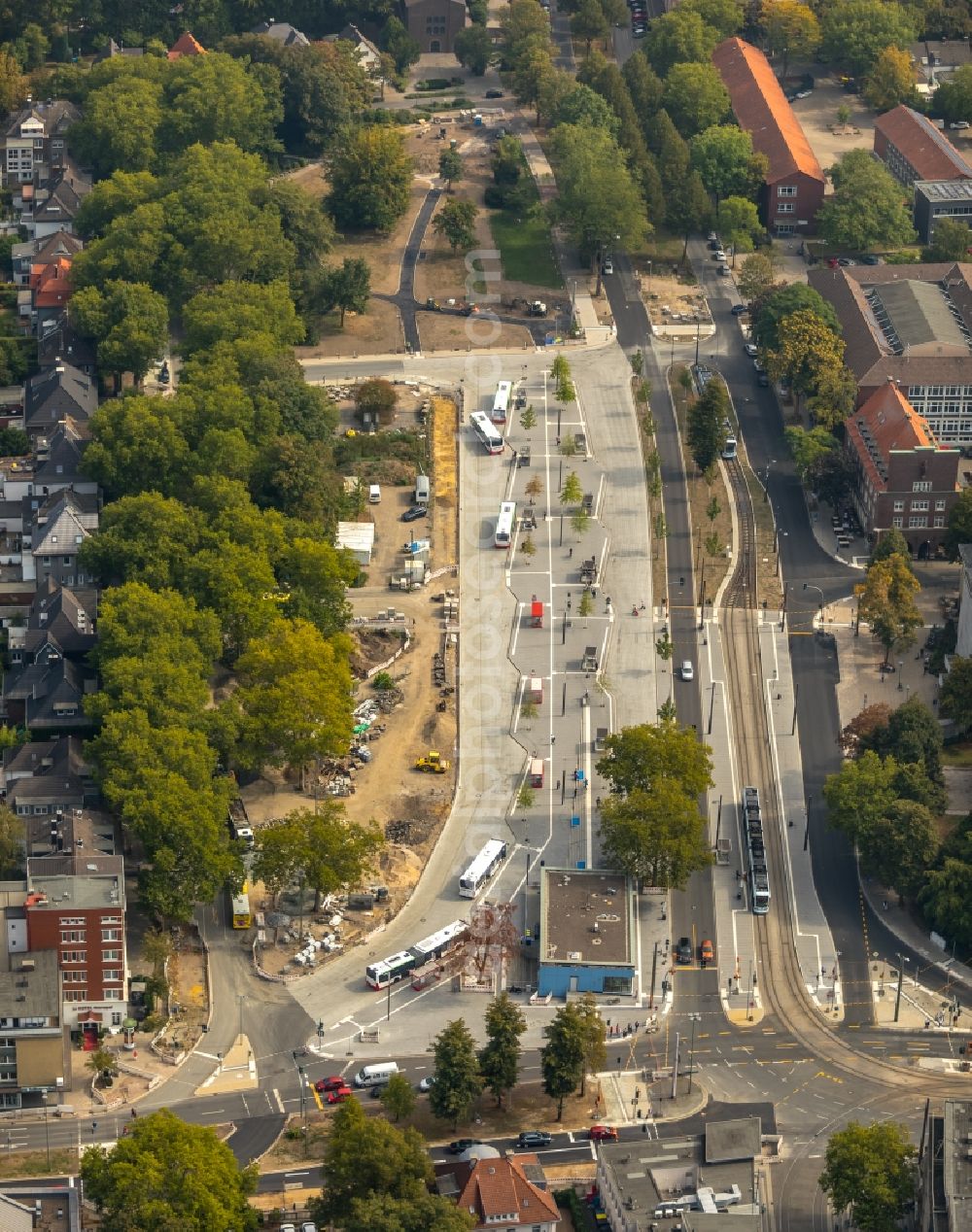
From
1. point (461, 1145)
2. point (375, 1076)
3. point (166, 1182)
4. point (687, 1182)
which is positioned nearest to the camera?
point (166, 1182)

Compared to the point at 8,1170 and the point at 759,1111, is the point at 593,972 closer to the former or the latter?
the point at 759,1111

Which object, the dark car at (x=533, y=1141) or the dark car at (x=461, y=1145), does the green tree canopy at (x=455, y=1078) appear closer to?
the dark car at (x=461, y=1145)

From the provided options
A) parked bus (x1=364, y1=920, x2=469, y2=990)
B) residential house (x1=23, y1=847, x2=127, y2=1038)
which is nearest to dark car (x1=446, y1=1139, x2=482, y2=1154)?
parked bus (x1=364, y1=920, x2=469, y2=990)

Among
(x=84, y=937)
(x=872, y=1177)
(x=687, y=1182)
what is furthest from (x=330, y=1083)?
(x=872, y=1177)

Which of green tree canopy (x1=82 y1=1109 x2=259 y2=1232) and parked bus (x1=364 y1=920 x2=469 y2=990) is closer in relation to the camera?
green tree canopy (x1=82 y1=1109 x2=259 y2=1232)

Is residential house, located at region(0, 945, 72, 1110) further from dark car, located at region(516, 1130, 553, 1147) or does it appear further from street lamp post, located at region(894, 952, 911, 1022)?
street lamp post, located at region(894, 952, 911, 1022)

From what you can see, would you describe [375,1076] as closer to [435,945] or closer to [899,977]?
[435,945]
